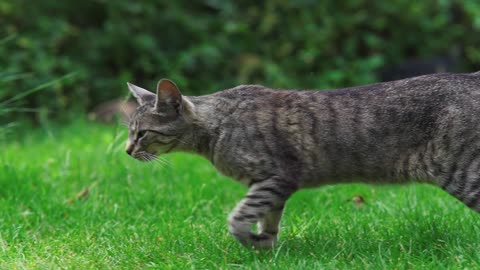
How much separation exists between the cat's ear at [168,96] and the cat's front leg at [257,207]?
598mm

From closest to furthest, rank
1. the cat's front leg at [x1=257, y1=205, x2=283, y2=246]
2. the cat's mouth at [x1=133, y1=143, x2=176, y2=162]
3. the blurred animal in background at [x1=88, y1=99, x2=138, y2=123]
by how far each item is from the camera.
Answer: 1. the cat's front leg at [x1=257, y1=205, x2=283, y2=246]
2. the cat's mouth at [x1=133, y1=143, x2=176, y2=162]
3. the blurred animal in background at [x1=88, y1=99, x2=138, y2=123]

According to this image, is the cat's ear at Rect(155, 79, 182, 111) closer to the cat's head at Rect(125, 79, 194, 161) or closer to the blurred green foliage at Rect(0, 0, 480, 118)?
the cat's head at Rect(125, 79, 194, 161)

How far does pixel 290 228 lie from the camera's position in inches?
166

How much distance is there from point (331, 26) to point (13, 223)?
5510 millimetres

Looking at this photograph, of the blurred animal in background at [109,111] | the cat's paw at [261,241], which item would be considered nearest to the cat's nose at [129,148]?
the cat's paw at [261,241]

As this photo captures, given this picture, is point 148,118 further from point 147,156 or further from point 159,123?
point 147,156

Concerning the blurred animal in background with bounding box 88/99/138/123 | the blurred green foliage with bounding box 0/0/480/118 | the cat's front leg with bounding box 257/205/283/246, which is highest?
the blurred green foliage with bounding box 0/0/480/118

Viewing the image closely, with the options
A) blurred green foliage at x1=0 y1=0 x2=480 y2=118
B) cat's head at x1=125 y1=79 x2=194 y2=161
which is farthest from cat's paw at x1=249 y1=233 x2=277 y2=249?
blurred green foliage at x1=0 y1=0 x2=480 y2=118

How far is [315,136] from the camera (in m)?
3.92

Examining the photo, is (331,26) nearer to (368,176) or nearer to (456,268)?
(368,176)

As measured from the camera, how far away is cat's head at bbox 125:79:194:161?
3945 mm

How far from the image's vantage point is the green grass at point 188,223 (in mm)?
3625

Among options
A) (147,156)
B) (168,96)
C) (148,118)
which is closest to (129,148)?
(147,156)

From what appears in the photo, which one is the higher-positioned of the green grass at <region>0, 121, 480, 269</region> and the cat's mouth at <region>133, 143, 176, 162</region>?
the cat's mouth at <region>133, 143, 176, 162</region>
